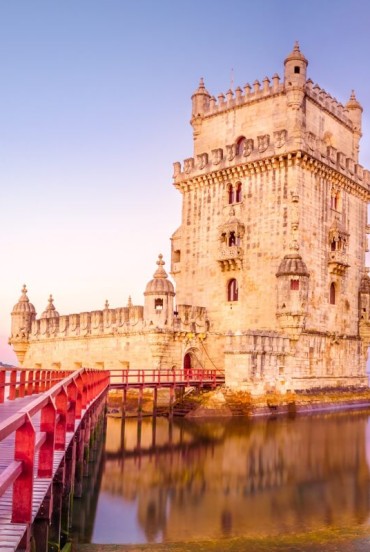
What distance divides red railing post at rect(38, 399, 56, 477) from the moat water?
13.6 feet

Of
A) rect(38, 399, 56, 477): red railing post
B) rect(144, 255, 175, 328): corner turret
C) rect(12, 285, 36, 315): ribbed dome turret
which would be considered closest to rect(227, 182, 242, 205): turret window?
rect(144, 255, 175, 328): corner turret

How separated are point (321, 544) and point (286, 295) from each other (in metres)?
21.8

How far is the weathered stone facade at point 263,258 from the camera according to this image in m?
32.5

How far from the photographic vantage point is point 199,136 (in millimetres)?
39781

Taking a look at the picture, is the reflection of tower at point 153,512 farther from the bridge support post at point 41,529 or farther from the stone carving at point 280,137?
the stone carving at point 280,137

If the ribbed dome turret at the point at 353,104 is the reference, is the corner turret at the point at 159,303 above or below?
below

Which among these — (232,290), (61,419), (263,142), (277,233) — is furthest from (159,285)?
(61,419)

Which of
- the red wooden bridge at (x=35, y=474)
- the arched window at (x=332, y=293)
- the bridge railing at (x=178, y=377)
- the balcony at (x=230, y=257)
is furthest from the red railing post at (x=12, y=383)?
the arched window at (x=332, y=293)

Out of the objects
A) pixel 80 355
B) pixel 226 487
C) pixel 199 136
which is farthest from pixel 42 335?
pixel 226 487

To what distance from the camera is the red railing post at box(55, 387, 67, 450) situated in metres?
9.34

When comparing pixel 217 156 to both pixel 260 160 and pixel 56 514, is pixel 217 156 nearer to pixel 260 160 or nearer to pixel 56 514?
pixel 260 160

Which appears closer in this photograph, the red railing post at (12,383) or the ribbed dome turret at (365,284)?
the red railing post at (12,383)

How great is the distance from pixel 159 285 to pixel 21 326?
16535mm

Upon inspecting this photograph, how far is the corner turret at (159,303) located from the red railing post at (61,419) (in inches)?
901
